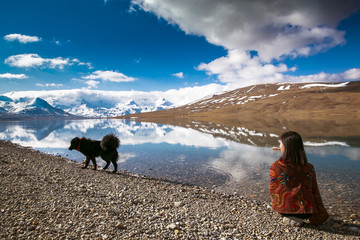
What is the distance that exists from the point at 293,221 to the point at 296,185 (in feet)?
4.26

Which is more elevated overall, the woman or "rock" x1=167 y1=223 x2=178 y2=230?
the woman

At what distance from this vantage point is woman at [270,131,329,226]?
6.83 m

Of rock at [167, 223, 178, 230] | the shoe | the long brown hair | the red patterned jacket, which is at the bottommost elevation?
the shoe

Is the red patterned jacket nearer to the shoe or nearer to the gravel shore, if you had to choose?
the shoe

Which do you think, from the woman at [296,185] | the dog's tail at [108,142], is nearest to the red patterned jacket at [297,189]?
the woman at [296,185]

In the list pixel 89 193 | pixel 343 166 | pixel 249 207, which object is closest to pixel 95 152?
pixel 89 193

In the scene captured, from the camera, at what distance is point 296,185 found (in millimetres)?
7000

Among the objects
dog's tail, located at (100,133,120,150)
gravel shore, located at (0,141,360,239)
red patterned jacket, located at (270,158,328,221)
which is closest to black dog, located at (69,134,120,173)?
dog's tail, located at (100,133,120,150)

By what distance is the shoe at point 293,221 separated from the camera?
6953 millimetres

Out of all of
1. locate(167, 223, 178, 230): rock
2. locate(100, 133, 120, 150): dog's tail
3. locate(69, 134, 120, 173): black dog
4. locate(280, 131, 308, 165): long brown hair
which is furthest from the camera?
locate(69, 134, 120, 173): black dog

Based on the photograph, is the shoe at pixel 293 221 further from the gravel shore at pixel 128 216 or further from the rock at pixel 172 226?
the rock at pixel 172 226

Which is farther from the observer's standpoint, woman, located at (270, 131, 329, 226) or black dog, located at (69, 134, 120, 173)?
black dog, located at (69, 134, 120, 173)

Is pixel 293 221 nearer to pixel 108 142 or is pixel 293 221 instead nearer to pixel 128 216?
pixel 128 216

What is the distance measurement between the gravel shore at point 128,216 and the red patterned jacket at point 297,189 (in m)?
0.69
